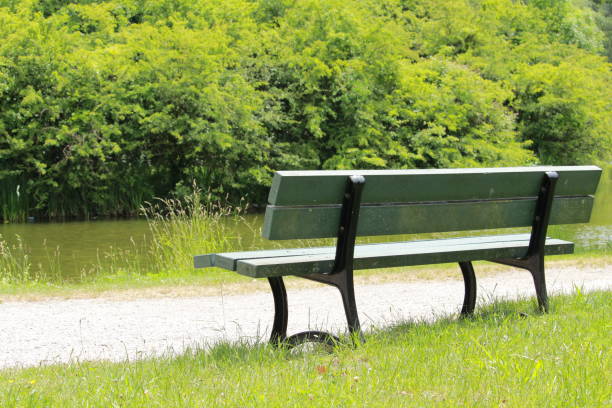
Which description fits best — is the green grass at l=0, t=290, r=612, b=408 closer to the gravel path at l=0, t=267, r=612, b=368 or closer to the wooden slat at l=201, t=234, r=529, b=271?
the wooden slat at l=201, t=234, r=529, b=271

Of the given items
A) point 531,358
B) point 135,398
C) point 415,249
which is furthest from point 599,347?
point 135,398

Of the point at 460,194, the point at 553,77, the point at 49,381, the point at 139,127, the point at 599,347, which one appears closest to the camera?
the point at 49,381

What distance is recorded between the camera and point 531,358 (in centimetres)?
383

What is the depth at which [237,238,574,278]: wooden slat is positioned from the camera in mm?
4203

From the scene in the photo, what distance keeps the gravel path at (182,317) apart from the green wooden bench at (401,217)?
1.65 ft

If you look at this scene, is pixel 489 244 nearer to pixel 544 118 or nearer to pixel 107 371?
pixel 107 371

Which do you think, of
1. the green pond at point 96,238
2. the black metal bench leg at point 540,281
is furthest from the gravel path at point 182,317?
the green pond at point 96,238

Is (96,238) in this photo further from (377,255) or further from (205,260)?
(377,255)

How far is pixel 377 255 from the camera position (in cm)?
462

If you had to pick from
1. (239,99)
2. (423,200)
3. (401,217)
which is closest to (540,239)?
(423,200)

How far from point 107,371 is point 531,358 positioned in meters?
2.08

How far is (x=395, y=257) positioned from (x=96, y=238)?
38.7 feet

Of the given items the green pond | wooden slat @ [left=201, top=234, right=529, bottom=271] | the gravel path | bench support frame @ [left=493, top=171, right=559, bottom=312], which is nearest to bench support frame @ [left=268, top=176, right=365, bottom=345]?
wooden slat @ [left=201, top=234, right=529, bottom=271]

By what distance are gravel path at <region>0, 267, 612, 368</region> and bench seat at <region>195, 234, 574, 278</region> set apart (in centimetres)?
49
